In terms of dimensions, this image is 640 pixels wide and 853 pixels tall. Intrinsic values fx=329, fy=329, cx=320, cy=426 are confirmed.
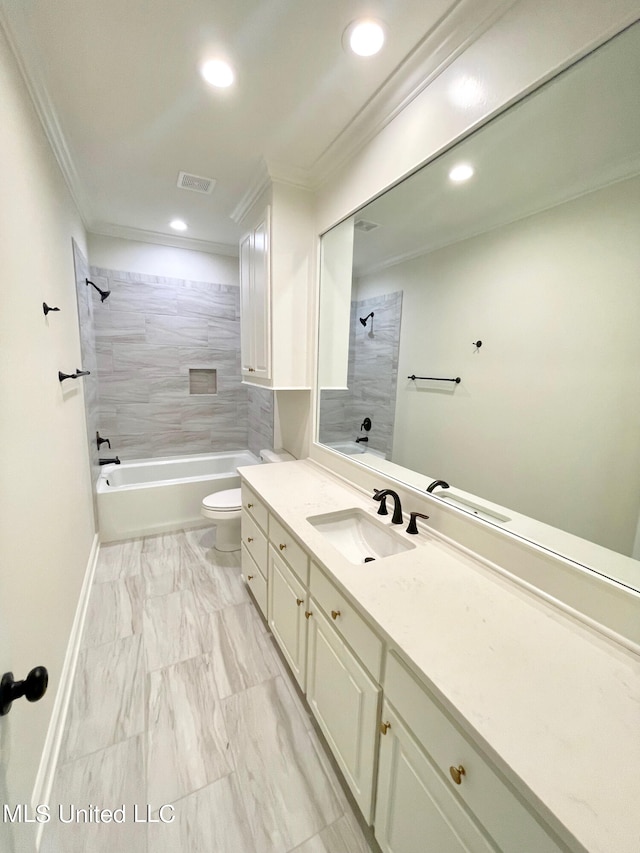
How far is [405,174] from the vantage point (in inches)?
56.9

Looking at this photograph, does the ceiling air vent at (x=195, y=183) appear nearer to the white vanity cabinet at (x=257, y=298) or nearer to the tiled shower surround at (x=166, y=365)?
the white vanity cabinet at (x=257, y=298)

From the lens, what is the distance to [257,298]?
2.35 metres

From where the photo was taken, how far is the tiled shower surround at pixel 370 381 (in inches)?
84.4

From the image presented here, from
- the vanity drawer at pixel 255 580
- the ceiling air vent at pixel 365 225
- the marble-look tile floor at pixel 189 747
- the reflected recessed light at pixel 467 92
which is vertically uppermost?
the reflected recessed light at pixel 467 92

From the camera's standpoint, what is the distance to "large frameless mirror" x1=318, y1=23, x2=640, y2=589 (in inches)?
43.2

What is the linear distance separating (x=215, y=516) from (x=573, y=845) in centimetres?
241

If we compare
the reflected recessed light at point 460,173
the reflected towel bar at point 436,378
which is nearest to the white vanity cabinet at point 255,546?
the reflected towel bar at point 436,378

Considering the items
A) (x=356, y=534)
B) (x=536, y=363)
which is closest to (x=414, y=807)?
(x=356, y=534)

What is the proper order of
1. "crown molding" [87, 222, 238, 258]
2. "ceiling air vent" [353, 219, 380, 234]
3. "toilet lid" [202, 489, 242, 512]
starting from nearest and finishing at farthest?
"ceiling air vent" [353, 219, 380, 234]
"toilet lid" [202, 489, 242, 512]
"crown molding" [87, 222, 238, 258]

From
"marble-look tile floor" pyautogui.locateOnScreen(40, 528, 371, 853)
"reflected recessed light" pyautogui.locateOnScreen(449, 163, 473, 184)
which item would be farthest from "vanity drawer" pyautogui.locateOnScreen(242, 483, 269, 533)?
"reflected recessed light" pyautogui.locateOnScreen(449, 163, 473, 184)

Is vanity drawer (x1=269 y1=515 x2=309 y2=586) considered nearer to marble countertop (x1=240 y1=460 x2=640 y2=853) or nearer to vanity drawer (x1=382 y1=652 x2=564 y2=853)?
marble countertop (x1=240 y1=460 x2=640 y2=853)

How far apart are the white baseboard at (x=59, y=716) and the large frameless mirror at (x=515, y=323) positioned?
175 centimetres

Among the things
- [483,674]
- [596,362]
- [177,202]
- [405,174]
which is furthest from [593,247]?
[177,202]

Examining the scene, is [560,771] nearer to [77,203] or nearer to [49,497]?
[49,497]
